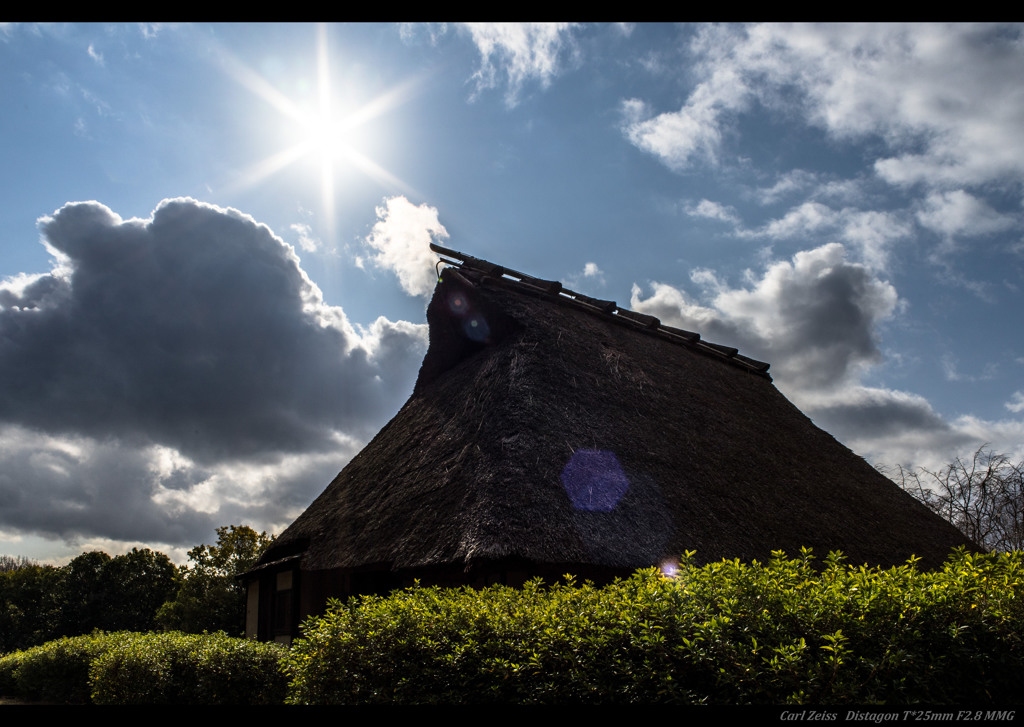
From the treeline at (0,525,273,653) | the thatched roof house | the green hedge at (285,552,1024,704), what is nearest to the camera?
the green hedge at (285,552,1024,704)

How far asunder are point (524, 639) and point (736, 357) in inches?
536

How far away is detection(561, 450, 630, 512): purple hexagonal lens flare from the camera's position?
22.9ft

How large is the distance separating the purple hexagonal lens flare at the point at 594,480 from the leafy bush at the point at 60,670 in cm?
1063

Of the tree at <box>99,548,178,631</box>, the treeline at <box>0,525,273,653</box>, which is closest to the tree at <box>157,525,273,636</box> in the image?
the treeline at <box>0,525,273,653</box>

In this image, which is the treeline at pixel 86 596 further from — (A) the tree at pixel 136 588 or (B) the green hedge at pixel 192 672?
(B) the green hedge at pixel 192 672

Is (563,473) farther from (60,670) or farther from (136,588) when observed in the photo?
(136,588)

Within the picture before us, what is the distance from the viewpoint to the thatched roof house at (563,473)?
22.1ft

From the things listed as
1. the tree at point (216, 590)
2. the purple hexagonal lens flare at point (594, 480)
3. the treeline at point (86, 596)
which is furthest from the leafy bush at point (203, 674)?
the treeline at point (86, 596)

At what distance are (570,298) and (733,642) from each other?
9924 mm

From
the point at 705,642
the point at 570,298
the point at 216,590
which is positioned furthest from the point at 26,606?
the point at 705,642

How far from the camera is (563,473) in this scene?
7.21 m

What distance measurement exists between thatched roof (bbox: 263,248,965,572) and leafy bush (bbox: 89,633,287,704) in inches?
57.3

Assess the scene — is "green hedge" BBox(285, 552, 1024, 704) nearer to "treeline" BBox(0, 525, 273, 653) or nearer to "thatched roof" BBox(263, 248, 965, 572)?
"thatched roof" BBox(263, 248, 965, 572)
